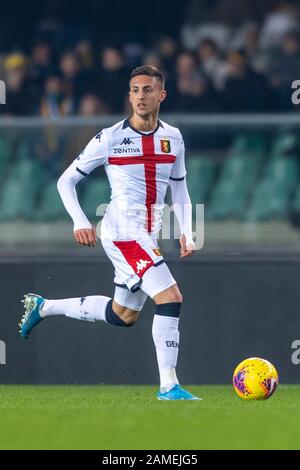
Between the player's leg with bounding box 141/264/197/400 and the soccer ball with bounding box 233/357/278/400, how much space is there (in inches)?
13.3

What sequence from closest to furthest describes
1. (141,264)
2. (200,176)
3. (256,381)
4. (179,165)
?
(256,381), (141,264), (179,165), (200,176)

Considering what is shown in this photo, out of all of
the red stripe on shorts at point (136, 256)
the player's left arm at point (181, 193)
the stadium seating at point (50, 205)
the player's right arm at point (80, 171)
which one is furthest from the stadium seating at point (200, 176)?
the red stripe on shorts at point (136, 256)

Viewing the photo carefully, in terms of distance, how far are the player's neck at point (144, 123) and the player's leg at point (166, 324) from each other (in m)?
→ 0.95

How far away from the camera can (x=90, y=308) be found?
1078 cm

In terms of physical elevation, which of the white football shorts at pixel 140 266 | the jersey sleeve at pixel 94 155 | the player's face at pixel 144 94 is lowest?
the white football shorts at pixel 140 266

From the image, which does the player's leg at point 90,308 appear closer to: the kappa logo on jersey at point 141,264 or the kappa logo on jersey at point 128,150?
the kappa logo on jersey at point 141,264

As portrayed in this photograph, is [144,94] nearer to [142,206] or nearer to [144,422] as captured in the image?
[142,206]

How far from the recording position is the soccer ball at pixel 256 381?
10023 mm

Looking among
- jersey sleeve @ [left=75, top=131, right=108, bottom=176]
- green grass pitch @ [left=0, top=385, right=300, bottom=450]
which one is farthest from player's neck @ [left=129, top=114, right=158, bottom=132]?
green grass pitch @ [left=0, top=385, right=300, bottom=450]

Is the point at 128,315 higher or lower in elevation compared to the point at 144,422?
higher

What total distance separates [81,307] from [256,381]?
1490 mm

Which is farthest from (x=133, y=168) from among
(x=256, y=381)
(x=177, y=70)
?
(x=177, y=70)

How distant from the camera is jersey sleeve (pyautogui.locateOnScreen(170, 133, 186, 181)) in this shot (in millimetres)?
10453
